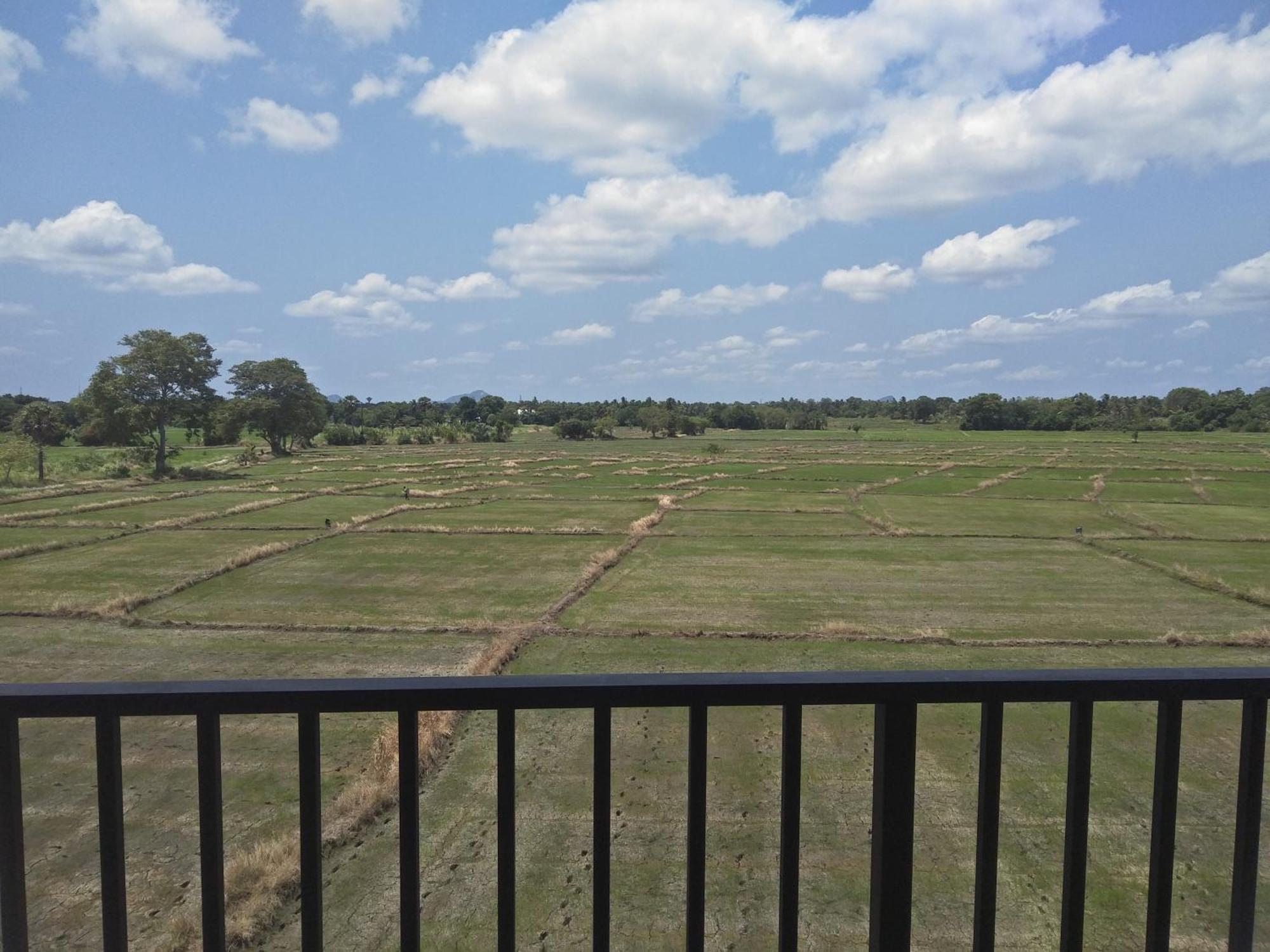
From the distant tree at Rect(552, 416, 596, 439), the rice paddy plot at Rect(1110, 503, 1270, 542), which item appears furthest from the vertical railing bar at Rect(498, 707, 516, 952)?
the distant tree at Rect(552, 416, 596, 439)

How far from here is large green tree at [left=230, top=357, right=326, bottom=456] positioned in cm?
7731

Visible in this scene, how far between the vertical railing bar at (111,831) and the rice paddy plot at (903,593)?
17.7 m

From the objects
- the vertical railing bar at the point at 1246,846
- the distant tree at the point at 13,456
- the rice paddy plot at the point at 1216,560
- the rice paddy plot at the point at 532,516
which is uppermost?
the vertical railing bar at the point at 1246,846

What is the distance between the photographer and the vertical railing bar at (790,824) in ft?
6.29

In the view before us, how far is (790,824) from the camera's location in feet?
6.59

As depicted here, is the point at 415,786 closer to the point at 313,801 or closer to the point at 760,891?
the point at 313,801

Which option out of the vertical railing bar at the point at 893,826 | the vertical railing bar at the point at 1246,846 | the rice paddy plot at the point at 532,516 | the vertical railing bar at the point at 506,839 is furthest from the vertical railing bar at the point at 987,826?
the rice paddy plot at the point at 532,516

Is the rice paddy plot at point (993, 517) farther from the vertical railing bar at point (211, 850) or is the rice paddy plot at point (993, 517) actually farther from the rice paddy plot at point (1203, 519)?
the vertical railing bar at point (211, 850)

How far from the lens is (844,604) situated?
2253 cm

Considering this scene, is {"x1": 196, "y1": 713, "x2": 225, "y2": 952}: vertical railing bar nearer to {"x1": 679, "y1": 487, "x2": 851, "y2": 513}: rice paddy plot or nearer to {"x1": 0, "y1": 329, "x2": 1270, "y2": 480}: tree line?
{"x1": 679, "y1": 487, "x2": 851, "y2": 513}: rice paddy plot

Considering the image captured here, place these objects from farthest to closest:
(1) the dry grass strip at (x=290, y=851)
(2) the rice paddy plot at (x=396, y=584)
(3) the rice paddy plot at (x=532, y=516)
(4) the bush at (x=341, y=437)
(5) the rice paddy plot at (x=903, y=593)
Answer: (4) the bush at (x=341, y=437)
(3) the rice paddy plot at (x=532, y=516)
(2) the rice paddy plot at (x=396, y=584)
(5) the rice paddy plot at (x=903, y=593)
(1) the dry grass strip at (x=290, y=851)

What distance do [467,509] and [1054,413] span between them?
5434 inches

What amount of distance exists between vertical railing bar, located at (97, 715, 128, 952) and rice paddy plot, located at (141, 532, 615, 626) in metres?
18.7

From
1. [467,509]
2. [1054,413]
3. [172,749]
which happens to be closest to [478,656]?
[172,749]
